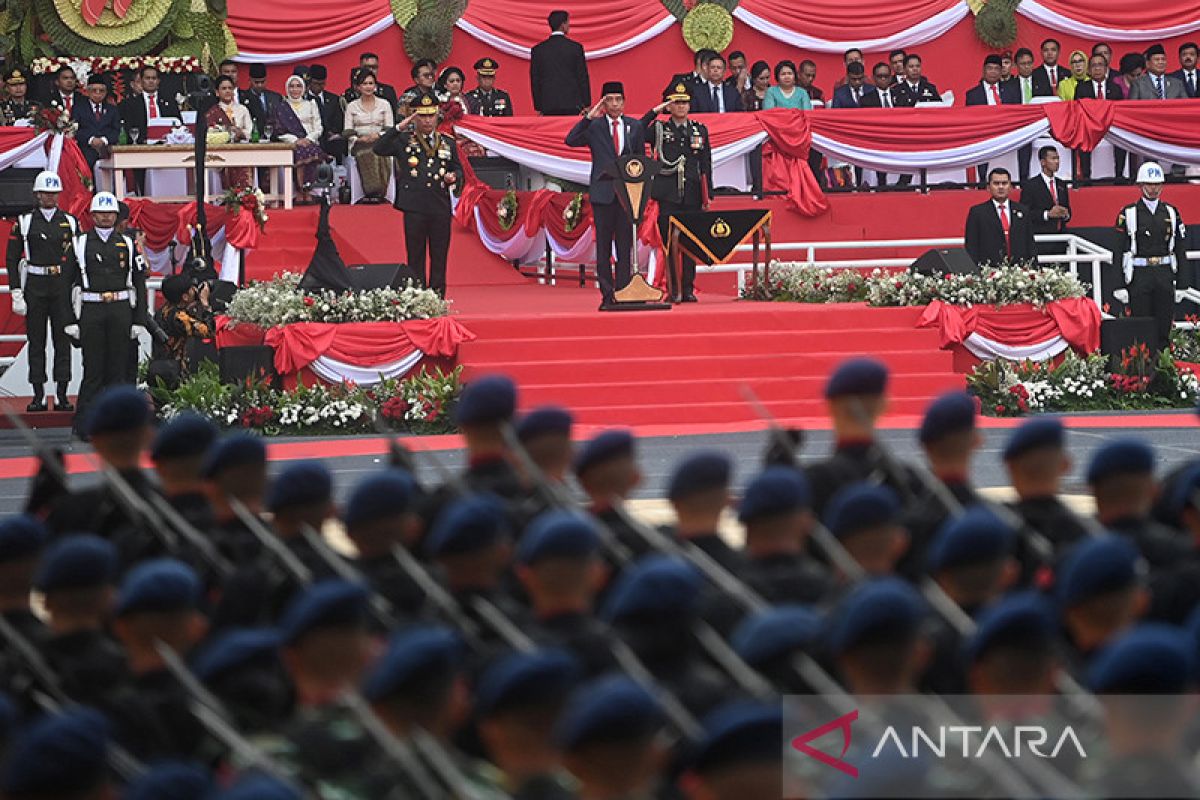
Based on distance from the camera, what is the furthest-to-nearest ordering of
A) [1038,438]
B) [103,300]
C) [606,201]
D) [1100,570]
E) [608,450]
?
[606,201] → [103,300] → [608,450] → [1038,438] → [1100,570]

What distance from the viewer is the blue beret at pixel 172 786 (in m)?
3.62

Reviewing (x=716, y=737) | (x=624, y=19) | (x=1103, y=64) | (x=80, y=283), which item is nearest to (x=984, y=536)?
(x=716, y=737)

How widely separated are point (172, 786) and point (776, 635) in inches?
55.2

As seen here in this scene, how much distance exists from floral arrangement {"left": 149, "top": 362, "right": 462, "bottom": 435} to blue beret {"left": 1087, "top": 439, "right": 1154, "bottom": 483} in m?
9.78

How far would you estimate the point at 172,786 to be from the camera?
3.64 meters

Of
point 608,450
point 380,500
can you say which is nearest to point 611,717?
point 380,500

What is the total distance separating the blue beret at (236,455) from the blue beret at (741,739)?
276 centimetres

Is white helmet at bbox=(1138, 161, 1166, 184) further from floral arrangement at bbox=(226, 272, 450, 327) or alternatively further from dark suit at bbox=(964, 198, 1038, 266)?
floral arrangement at bbox=(226, 272, 450, 327)

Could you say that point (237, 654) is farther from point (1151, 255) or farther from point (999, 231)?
point (999, 231)

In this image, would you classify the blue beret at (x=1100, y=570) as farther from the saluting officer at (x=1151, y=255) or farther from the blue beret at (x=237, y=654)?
the saluting officer at (x=1151, y=255)

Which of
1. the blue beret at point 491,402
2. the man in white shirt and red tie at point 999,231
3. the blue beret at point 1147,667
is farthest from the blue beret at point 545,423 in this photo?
the man in white shirt and red tie at point 999,231

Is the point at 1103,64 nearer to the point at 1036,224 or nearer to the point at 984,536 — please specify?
the point at 1036,224

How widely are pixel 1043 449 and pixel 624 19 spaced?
20.0m

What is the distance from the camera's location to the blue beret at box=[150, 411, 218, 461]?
6383 millimetres
